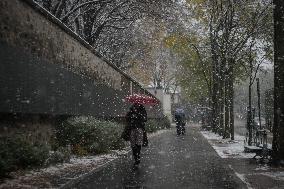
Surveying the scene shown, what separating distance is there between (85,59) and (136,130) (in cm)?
766

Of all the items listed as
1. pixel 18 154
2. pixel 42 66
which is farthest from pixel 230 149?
pixel 18 154

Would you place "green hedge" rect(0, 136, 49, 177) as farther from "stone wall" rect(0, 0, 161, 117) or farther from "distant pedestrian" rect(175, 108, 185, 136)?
"distant pedestrian" rect(175, 108, 185, 136)

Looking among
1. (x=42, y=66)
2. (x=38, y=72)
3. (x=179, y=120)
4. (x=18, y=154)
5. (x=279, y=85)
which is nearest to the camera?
(x=18, y=154)

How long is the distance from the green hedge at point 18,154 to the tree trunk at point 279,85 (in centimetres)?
643

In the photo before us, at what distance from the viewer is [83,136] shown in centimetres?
1673

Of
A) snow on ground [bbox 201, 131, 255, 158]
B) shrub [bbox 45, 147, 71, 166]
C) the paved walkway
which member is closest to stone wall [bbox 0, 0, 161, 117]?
shrub [bbox 45, 147, 71, 166]

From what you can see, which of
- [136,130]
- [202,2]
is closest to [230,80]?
[202,2]

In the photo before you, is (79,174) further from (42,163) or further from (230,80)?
(230,80)

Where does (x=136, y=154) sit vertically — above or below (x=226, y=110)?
below

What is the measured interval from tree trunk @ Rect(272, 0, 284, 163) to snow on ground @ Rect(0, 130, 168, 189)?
5028mm

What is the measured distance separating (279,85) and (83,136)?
6.83 m

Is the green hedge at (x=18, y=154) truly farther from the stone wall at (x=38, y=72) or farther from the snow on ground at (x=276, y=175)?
the snow on ground at (x=276, y=175)

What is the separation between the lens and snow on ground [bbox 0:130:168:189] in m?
9.56

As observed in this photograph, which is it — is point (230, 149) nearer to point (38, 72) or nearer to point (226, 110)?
point (226, 110)
